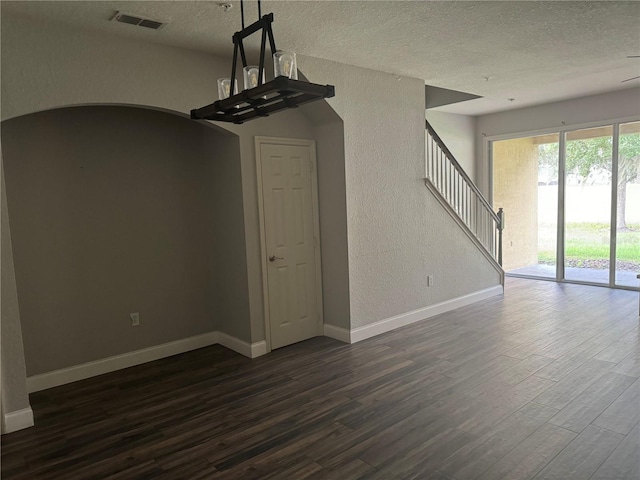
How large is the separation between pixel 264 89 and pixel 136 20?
1737 millimetres

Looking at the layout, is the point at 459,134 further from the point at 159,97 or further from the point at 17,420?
the point at 17,420

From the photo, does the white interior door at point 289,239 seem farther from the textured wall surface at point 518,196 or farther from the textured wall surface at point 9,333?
the textured wall surface at point 518,196

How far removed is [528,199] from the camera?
25.2 feet

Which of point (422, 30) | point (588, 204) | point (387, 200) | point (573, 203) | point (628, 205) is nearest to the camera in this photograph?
point (422, 30)

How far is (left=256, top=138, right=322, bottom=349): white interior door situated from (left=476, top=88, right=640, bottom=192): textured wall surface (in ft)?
15.2

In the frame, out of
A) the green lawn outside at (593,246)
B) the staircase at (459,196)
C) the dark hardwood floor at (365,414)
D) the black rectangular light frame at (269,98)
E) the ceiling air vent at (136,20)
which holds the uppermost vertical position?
the ceiling air vent at (136,20)

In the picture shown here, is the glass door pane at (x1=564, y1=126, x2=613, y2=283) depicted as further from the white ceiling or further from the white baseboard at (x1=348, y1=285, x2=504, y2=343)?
A: the white ceiling

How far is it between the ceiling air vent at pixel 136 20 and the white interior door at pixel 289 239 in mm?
1347

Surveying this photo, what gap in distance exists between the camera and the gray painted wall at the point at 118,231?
146 inches

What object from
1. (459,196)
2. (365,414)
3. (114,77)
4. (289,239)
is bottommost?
(365,414)

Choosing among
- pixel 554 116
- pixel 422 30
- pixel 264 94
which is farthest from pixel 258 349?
pixel 554 116

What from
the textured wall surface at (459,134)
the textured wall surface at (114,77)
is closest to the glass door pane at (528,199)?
the textured wall surface at (459,134)

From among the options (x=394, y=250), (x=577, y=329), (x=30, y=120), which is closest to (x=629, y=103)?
(x=577, y=329)

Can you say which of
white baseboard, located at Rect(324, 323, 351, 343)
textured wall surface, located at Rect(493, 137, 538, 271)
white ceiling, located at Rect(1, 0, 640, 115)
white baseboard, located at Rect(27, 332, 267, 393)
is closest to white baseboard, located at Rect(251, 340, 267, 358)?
white baseboard, located at Rect(27, 332, 267, 393)
